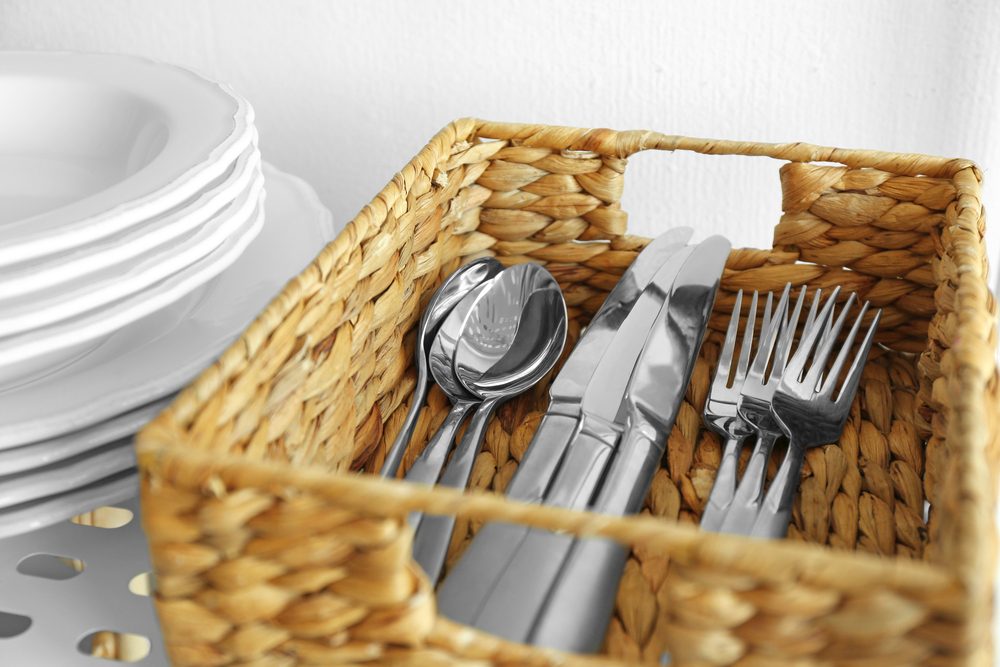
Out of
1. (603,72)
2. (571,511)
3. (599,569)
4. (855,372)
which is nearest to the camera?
(571,511)

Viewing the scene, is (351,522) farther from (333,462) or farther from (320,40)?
(320,40)

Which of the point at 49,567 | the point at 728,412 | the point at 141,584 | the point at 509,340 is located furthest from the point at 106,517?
the point at 728,412

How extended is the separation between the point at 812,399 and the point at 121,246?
320mm

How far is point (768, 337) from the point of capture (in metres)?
0.48

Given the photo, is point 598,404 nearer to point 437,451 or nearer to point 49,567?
point 437,451

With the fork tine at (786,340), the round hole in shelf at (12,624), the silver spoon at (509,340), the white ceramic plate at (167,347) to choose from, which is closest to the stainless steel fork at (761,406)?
the fork tine at (786,340)

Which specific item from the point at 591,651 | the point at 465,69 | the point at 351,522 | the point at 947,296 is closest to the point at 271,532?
the point at 351,522

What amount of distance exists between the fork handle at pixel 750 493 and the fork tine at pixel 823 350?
0.12ft

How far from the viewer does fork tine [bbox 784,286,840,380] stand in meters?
0.46

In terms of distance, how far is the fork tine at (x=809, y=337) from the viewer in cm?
46

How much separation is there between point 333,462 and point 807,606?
0.79 feet

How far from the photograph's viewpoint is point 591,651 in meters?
0.34

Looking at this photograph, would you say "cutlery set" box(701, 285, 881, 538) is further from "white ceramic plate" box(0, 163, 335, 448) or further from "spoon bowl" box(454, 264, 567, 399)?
"white ceramic plate" box(0, 163, 335, 448)

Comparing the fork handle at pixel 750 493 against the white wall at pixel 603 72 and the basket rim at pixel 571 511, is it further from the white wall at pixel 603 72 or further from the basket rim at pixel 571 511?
the white wall at pixel 603 72
